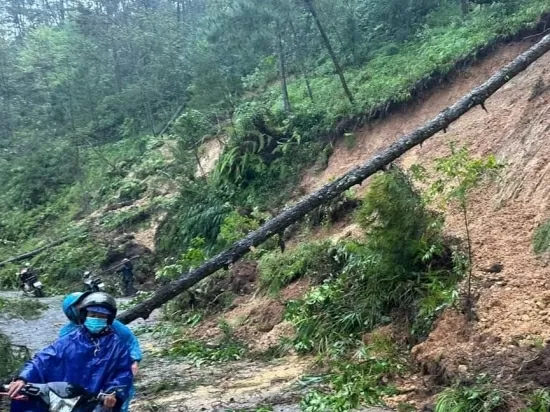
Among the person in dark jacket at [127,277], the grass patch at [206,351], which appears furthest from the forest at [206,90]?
the grass patch at [206,351]

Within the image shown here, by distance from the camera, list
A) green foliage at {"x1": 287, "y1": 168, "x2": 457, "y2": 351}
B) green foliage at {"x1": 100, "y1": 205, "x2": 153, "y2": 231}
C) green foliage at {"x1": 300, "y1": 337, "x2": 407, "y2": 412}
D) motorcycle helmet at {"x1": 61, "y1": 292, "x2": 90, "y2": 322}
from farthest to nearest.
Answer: green foliage at {"x1": 100, "y1": 205, "x2": 153, "y2": 231} < green foliage at {"x1": 287, "y1": 168, "x2": 457, "y2": 351} < green foliage at {"x1": 300, "y1": 337, "x2": 407, "y2": 412} < motorcycle helmet at {"x1": 61, "y1": 292, "x2": 90, "y2": 322}

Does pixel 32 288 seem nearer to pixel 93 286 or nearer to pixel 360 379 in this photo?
pixel 93 286

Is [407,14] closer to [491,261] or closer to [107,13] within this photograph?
[491,261]

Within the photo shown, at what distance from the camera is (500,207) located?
10.8m

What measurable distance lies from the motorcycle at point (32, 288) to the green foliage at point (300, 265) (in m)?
11.7

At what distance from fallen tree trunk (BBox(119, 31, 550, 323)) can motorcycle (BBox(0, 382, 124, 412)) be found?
450 centimetres

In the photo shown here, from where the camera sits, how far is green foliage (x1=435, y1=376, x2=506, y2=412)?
5992 mm

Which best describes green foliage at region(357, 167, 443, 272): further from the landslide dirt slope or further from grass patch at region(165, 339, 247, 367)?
grass patch at region(165, 339, 247, 367)

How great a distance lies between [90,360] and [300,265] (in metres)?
8.01

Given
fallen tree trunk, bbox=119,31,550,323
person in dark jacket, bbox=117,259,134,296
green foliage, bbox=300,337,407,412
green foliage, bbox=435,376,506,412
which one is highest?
fallen tree trunk, bbox=119,31,550,323

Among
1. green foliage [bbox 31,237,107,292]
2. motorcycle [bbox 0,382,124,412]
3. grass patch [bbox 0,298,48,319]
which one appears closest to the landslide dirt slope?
motorcycle [bbox 0,382,124,412]

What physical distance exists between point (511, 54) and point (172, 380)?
40.5ft

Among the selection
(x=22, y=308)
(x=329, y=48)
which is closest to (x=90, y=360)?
(x=22, y=308)

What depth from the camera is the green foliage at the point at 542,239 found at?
891 cm
